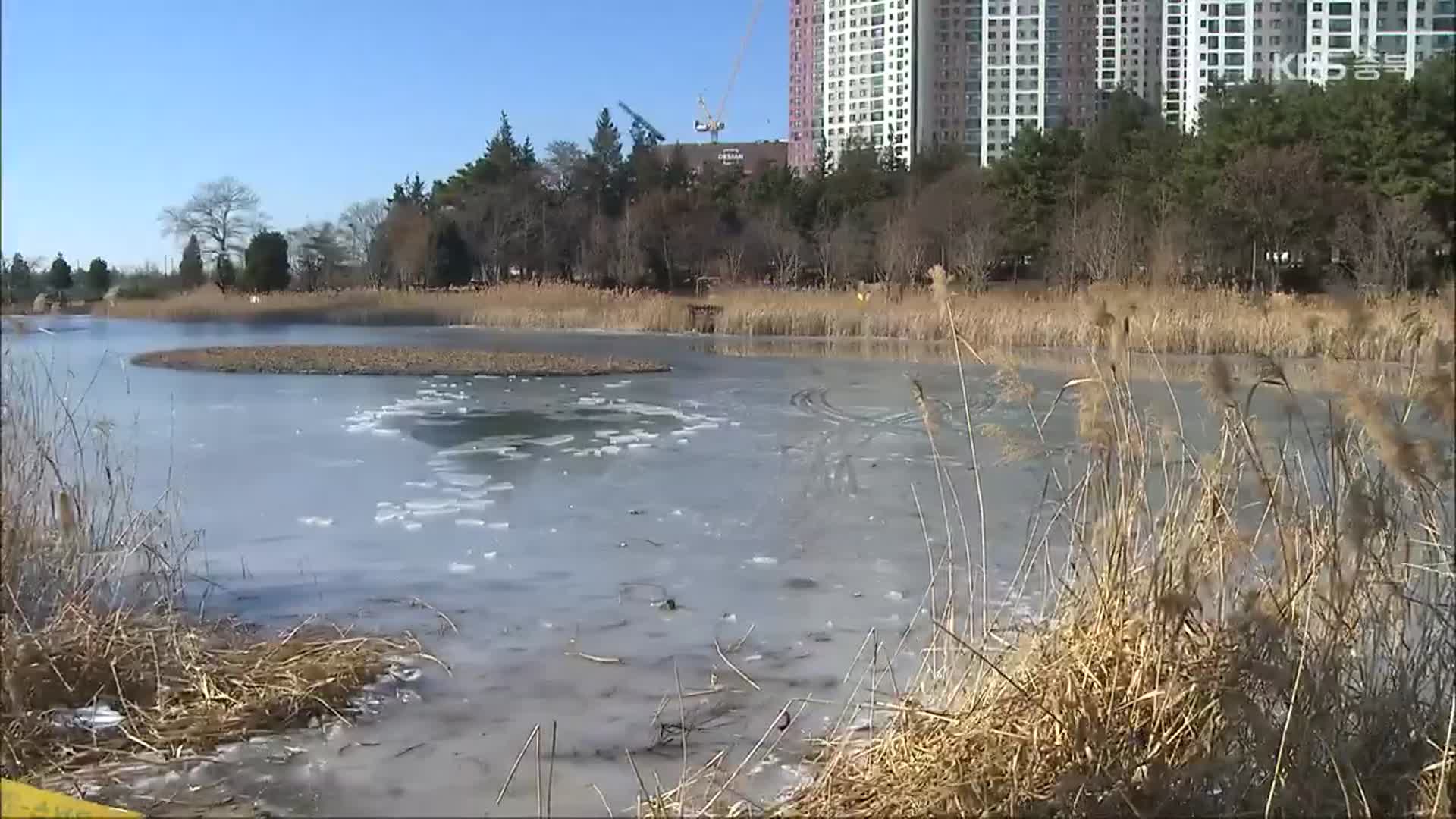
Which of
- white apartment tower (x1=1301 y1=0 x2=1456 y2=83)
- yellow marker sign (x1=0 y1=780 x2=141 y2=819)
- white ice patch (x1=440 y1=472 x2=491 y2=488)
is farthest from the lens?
white ice patch (x1=440 y1=472 x2=491 y2=488)

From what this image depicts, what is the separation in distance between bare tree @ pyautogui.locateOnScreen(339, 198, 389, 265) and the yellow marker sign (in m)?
14.8

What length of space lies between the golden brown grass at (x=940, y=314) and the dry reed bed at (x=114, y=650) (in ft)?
4.72

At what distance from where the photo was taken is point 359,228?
17.6 metres

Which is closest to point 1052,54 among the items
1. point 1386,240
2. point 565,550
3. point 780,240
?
point 1386,240

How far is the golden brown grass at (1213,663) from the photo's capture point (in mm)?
1927

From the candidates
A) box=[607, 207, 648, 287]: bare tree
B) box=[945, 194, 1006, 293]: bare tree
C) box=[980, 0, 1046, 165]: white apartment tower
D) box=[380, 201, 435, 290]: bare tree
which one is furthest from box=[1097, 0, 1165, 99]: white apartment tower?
box=[607, 207, 648, 287]: bare tree

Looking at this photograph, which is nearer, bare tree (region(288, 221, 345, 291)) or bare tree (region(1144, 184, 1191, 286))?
bare tree (region(1144, 184, 1191, 286))

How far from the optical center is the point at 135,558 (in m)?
3.05

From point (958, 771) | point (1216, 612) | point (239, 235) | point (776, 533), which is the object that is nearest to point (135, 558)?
point (776, 533)

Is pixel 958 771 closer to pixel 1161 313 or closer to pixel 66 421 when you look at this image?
pixel 1161 313

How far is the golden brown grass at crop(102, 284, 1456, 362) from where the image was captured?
88.2 inches

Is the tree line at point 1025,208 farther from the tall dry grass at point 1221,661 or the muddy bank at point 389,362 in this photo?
the muddy bank at point 389,362

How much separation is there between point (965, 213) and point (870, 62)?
1125cm

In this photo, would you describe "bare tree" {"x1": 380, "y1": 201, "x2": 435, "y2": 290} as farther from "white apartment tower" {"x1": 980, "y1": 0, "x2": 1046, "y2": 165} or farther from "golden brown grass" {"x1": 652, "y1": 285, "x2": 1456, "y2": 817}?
"golden brown grass" {"x1": 652, "y1": 285, "x2": 1456, "y2": 817}
